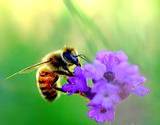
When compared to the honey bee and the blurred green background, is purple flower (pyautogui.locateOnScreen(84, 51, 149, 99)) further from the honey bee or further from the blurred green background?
the blurred green background

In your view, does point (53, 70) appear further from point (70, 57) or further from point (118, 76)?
point (118, 76)

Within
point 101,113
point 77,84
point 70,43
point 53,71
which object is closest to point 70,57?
point 53,71

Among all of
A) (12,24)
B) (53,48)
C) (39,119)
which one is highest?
(12,24)

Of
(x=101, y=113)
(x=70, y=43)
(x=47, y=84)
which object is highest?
(x=70, y=43)

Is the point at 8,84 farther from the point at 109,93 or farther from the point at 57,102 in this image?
the point at 109,93

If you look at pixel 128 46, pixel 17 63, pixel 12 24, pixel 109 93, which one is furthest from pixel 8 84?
pixel 109 93

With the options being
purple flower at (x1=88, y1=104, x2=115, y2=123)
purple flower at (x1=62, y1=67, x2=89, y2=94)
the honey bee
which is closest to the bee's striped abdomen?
the honey bee
